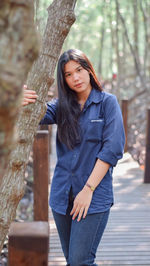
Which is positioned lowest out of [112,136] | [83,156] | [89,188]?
[89,188]

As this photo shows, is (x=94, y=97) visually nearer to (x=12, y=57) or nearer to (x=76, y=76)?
(x=76, y=76)

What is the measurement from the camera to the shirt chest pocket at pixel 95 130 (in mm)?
2461

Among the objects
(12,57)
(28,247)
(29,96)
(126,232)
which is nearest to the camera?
(12,57)

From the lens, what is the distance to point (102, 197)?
2.44 metres

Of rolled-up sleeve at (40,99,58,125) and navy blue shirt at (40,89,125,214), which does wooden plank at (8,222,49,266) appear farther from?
rolled-up sleeve at (40,99,58,125)

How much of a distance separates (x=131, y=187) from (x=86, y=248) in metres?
4.12

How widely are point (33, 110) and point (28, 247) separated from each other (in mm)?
700

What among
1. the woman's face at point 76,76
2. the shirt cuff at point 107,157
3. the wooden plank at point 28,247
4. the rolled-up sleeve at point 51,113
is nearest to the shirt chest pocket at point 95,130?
the shirt cuff at point 107,157

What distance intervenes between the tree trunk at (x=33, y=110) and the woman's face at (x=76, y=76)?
319 millimetres

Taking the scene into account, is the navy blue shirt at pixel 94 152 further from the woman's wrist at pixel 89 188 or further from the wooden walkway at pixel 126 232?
the wooden walkway at pixel 126 232

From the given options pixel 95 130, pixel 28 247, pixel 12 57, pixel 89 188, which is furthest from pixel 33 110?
pixel 12 57

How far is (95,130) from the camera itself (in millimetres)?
2459

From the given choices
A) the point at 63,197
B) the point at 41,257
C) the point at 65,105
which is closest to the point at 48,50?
the point at 65,105

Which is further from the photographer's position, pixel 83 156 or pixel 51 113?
pixel 51 113
